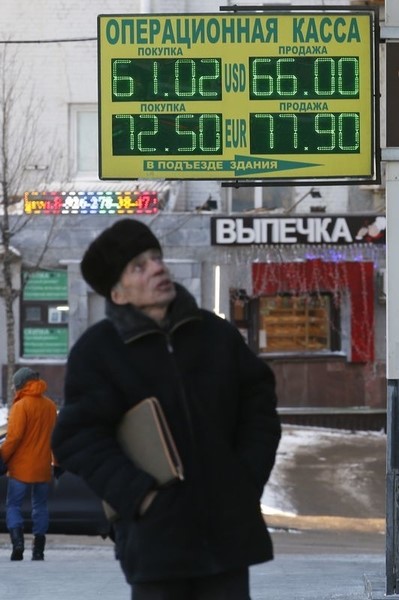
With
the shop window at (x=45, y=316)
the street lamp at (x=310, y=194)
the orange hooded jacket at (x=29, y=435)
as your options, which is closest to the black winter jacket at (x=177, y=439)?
the orange hooded jacket at (x=29, y=435)

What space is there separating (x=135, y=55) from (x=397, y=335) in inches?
99.3

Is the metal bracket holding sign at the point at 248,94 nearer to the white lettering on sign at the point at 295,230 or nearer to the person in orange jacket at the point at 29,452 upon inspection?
the person in orange jacket at the point at 29,452

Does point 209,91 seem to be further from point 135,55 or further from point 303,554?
point 303,554

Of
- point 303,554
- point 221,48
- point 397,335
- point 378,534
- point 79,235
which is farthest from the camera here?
point 79,235

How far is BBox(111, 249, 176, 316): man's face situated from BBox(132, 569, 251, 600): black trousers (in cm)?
85

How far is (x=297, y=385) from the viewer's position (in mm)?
25078

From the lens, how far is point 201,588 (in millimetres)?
3982

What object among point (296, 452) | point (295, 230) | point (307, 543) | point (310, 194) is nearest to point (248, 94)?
point (307, 543)

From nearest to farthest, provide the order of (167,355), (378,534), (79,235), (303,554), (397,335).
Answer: (167,355), (397,335), (303,554), (378,534), (79,235)

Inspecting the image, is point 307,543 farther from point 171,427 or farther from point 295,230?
point 295,230

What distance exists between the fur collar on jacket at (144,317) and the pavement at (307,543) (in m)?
3.90

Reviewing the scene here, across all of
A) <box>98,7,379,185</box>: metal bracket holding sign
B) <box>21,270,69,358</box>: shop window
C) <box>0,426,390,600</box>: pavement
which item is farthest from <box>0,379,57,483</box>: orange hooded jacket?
<box>21,270,69,358</box>: shop window

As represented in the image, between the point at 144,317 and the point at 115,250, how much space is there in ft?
0.86

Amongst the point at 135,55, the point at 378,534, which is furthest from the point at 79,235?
the point at 135,55
